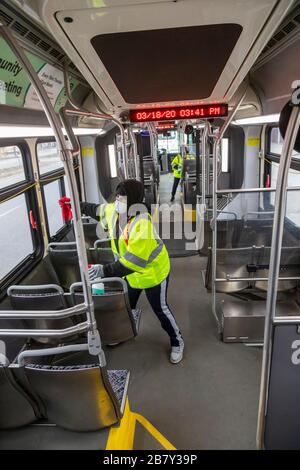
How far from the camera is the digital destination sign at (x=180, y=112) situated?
362 cm

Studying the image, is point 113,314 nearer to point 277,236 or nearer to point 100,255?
point 100,255

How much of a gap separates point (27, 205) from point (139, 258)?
251cm

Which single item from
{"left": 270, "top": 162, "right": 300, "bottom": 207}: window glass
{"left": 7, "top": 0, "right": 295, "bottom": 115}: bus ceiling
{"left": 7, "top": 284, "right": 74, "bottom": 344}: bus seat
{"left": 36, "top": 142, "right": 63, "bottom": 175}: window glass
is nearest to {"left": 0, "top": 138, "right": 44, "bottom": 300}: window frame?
{"left": 36, "top": 142, "right": 63, "bottom": 175}: window glass

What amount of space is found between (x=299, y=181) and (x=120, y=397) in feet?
16.6

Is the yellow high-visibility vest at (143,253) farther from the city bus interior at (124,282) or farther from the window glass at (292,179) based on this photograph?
the window glass at (292,179)

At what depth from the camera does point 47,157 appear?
560 centimetres

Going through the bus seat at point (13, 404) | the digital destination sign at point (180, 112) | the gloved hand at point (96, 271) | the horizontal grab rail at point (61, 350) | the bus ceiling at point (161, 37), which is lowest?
Result: the bus seat at point (13, 404)

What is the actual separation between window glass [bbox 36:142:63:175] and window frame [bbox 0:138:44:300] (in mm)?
355

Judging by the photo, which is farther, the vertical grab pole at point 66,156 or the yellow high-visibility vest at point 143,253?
the yellow high-visibility vest at point 143,253

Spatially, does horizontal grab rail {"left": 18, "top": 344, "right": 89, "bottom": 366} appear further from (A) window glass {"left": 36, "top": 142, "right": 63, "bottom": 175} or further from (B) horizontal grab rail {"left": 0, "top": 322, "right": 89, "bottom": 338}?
(A) window glass {"left": 36, "top": 142, "right": 63, "bottom": 175}

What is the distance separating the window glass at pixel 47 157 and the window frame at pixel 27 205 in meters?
0.35

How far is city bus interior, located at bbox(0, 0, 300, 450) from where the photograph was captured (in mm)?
1454
